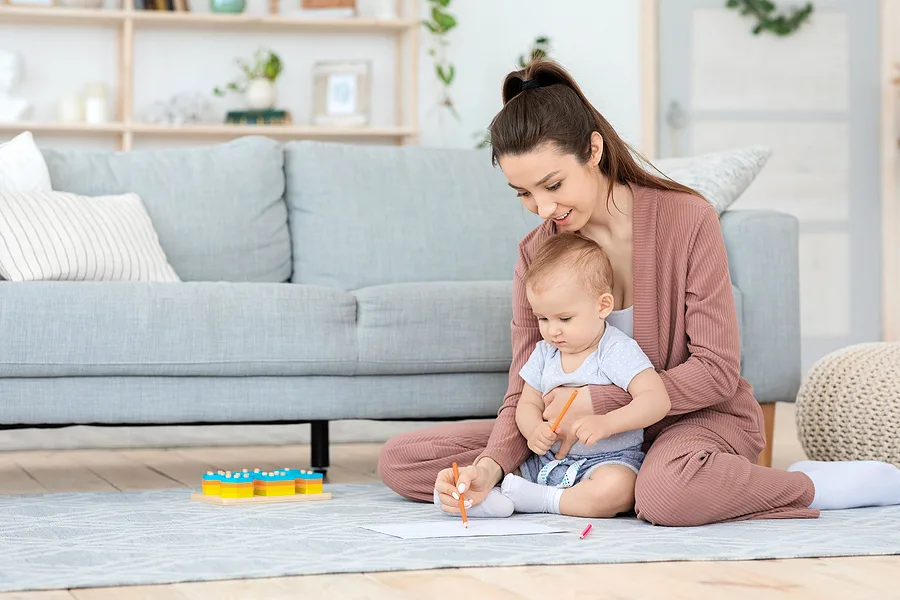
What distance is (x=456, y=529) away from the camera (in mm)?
1842

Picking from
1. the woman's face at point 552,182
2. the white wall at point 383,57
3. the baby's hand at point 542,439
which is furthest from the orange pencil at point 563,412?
the white wall at point 383,57

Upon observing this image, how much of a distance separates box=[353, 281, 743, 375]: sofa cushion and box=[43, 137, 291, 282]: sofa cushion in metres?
0.53

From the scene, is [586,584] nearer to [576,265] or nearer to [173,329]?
[576,265]

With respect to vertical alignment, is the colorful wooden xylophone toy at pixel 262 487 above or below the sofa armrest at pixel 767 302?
below

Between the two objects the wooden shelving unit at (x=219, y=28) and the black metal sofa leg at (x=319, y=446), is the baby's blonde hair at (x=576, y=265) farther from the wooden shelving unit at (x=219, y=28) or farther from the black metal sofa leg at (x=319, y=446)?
the wooden shelving unit at (x=219, y=28)

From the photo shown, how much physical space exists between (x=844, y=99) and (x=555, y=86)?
363 cm

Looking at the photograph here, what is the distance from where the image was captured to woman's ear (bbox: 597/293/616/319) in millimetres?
2035

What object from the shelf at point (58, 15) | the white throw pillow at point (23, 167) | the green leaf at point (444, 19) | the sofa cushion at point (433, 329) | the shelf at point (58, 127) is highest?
the green leaf at point (444, 19)

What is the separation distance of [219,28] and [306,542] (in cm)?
351

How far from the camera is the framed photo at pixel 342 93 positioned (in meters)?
4.89

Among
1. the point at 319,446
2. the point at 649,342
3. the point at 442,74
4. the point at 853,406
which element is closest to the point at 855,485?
the point at 853,406

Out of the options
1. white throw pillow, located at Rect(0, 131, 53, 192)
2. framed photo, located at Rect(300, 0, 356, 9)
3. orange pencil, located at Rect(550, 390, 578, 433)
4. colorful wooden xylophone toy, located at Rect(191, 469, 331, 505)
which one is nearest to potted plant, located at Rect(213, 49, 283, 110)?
framed photo, located at Rect(300, 0, 356, 9)

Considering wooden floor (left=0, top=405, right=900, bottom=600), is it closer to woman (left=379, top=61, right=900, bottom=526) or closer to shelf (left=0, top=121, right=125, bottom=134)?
woman (left=379, top=61, right=900, bottom=526)

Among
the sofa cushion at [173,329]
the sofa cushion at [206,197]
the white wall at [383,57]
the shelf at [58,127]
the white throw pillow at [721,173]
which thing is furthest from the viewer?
the white wall at [383,57]
